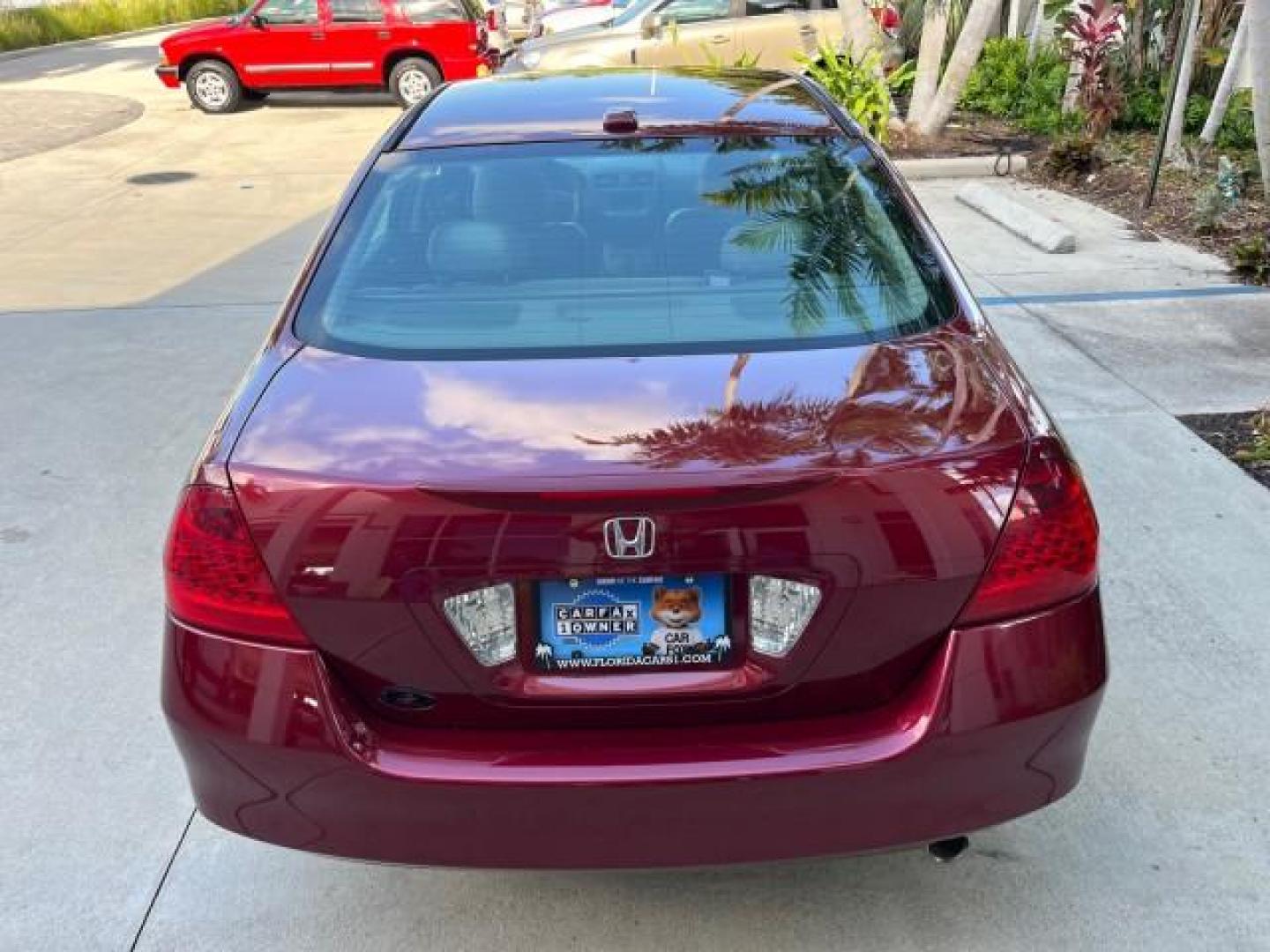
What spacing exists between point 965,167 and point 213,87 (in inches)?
404

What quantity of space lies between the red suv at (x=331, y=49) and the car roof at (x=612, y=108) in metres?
12.7

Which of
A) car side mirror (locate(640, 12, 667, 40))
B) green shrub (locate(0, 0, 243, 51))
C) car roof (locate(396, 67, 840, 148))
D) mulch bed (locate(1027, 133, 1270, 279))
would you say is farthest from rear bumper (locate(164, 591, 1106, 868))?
green shrub (locate(0, 0, 243, 51))

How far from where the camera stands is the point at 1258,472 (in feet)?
15.8

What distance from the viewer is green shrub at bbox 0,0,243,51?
1068 inches

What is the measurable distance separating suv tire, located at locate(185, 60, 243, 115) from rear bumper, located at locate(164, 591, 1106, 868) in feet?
52.1

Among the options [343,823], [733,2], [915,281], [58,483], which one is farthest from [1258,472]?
[733,2]

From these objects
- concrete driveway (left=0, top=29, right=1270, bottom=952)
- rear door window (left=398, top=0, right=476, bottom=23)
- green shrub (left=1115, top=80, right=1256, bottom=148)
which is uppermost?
rear door window (left=398, top=0, right=476, bottom=23)

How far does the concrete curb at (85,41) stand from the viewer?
2587cm

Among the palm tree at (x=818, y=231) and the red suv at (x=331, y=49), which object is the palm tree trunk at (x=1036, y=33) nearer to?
the red suv at (x=331, y=49)

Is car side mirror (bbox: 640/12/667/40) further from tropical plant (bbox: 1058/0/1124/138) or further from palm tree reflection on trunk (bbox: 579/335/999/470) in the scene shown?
palm tree reflection on trunk (bbox: 579/335/999/470)

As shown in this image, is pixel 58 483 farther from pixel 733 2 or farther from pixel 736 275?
pixel 733 2

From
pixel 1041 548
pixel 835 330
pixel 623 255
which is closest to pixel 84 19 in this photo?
pixel 623 255

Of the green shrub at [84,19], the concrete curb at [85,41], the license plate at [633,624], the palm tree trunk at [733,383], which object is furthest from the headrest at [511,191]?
the green shrub at [84,19]

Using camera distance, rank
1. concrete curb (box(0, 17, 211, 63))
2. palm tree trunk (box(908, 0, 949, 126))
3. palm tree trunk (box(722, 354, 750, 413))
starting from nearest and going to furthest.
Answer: palm tree trunk (box(722, 354, 750, 413))
palm tree trunk (box(908, 0, 949, 126))
concrete curb (box(0, 17, 211, 63))
